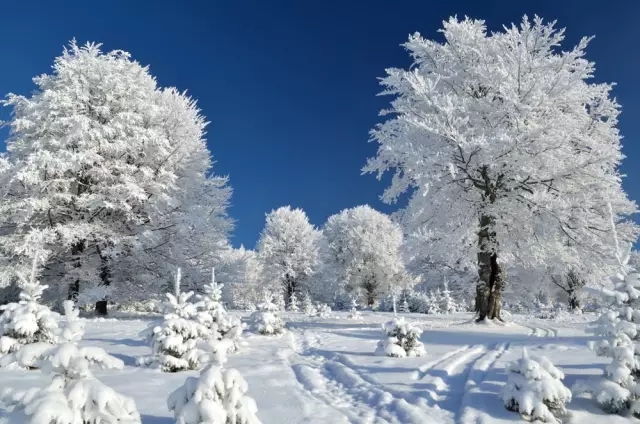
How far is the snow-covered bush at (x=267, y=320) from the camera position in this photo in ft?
38.9

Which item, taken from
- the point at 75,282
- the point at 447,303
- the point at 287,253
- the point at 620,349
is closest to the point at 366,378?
the point at 620,349

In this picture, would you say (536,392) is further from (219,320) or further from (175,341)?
(219,320)

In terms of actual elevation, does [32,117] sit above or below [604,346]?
above

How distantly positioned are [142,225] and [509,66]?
14.0 metres

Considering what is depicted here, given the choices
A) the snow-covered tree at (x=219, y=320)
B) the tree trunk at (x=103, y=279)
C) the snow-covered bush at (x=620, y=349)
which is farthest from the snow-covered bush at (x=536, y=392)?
the tree trunk at (x=103, y=279)

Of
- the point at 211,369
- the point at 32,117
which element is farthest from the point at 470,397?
the point at 32,117

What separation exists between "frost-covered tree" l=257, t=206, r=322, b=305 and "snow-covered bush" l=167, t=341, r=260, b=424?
35.7 meters

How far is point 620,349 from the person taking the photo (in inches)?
201

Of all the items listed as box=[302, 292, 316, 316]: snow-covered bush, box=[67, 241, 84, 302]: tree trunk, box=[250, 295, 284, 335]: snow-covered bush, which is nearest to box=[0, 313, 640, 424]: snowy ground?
box=[250, 295, 284, 335]: snow-covered bush

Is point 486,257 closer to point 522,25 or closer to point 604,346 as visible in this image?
point 522,25

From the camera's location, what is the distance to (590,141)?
1327cm

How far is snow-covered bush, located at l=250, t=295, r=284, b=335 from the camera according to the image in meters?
11.9

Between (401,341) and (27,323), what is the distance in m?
6.18

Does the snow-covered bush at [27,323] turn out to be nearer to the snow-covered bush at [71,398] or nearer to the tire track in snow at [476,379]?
the snow-covered bush at [71,398]
